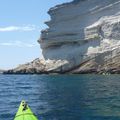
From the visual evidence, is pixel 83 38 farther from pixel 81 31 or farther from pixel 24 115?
pixel 24 115

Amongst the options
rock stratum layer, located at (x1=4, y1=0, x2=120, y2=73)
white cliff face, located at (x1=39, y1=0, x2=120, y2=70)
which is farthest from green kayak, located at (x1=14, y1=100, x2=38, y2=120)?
white cliff face, located at (x1=39, y1=0, x2=120, y2=70)

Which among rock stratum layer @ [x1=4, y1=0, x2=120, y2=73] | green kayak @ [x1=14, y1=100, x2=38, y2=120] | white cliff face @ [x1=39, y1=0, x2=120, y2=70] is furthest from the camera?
white cliff face @ [x1=39, y1=0, x2=120, y2=70]

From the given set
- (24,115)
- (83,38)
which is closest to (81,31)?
(83,38)

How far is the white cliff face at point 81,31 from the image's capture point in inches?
4053

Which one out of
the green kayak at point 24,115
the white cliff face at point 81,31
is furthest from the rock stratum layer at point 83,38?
the green kayak at point 24,115

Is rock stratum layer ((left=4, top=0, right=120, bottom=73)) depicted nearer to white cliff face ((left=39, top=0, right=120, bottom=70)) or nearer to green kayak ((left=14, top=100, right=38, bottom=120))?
white cliff face ((left=39, top=0, right=120, bottom=70))

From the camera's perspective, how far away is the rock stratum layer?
99.8 m

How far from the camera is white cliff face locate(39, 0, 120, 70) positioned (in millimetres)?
102938

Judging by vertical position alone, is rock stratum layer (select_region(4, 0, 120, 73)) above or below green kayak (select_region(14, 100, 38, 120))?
above

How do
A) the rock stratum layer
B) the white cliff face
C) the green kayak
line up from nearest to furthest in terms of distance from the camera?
the green kayak → the rock stratum layer → the white cliff face

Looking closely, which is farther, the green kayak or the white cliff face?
the white cliff face

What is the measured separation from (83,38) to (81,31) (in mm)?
2402

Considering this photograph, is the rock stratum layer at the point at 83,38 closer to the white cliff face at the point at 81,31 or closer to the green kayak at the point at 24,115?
the white cliff face at the point at 81,31

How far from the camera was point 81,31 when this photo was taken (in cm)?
10975
